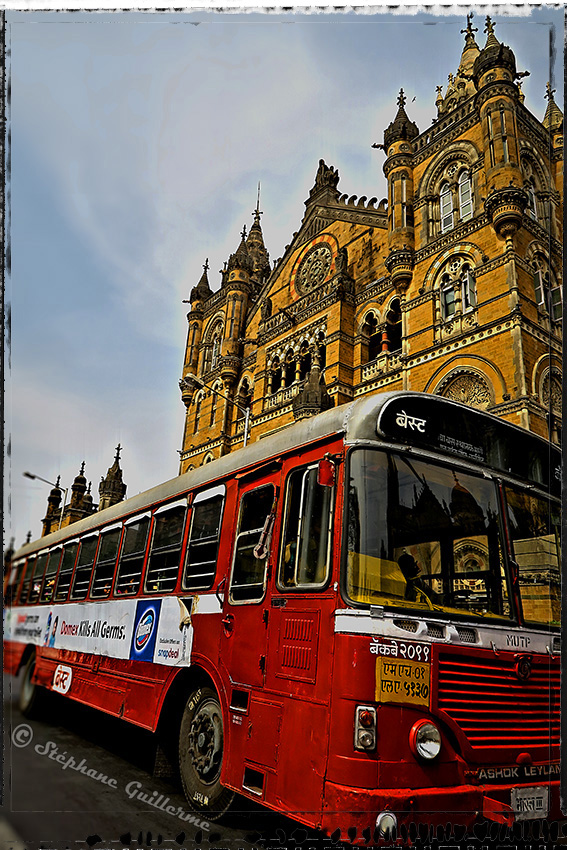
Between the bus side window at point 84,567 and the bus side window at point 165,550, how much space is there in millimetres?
1934

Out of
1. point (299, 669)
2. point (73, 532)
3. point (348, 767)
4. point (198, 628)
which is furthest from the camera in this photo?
point (73, 532)

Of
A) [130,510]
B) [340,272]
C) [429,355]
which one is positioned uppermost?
[340,272]

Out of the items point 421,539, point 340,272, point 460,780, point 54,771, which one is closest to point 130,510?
point 54,771

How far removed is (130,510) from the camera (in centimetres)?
742

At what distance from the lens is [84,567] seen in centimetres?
830

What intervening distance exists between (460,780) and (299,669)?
45.9 inches

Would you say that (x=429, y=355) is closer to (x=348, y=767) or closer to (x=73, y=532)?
(x=73, y=532)

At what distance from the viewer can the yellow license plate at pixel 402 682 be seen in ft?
11.7

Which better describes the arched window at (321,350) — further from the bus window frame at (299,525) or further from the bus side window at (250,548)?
the bus window frame at (299,525)

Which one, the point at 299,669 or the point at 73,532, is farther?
the point at 73,532

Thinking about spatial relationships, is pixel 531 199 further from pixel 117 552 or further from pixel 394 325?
pixel 117 552

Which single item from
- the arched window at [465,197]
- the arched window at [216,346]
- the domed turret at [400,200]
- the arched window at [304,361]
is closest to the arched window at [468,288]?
the arched window at [465,197]

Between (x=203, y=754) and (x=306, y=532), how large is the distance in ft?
7.39

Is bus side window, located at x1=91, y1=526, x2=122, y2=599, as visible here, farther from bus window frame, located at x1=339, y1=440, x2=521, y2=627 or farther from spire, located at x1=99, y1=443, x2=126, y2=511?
bus window frame, located at x1=339, y1=440, x2=521, y2=627
